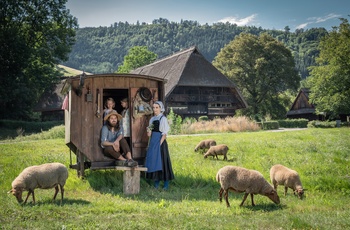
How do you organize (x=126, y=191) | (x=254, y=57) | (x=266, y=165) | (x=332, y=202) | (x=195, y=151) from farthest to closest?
(x=254, y=57)
(x=195, y=151)
(x=266, y=165)
(x=126, y=191)
(x=332, y=202)

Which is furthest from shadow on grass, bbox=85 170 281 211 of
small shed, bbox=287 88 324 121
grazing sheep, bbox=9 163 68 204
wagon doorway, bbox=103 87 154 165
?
small shed, bbox=287 88 324 121

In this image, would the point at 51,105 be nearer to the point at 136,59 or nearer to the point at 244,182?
the point at 136,59

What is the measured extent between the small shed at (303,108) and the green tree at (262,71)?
8186 millimetres

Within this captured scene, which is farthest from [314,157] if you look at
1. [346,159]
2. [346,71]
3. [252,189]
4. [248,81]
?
[248,81]

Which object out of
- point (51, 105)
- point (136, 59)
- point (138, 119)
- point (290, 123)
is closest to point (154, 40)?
point (136, 59)

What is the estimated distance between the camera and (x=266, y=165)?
36.9 feet

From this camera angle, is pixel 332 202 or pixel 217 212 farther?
pixel 332 202

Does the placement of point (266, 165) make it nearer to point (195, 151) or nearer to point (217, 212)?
point (195, 151)

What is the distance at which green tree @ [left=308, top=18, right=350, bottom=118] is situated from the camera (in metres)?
38.5

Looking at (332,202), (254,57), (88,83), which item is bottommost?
(332,202)

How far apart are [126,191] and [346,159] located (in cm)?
811

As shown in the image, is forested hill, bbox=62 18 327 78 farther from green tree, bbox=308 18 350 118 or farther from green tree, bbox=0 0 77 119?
green tree, bbox=0 0 77 119

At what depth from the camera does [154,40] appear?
157500 mm

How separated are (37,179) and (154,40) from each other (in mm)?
154141
